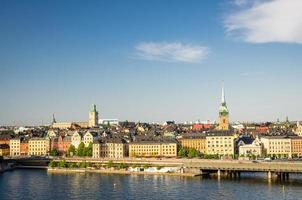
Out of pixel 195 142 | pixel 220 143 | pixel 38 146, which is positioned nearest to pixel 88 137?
pixel 38 146

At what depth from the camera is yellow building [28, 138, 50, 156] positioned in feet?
438

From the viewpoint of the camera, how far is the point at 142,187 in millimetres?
66625

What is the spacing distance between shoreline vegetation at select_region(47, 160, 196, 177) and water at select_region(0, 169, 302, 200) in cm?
419

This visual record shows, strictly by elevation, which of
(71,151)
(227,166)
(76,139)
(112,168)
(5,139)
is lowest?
(112,168)

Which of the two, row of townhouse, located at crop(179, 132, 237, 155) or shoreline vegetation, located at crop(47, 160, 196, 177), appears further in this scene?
row of townhouse, located at crop(179, 132, 237, 155)

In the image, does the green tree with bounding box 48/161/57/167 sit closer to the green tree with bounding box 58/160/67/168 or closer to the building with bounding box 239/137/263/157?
the green tree with bounding box 58/160/67/168

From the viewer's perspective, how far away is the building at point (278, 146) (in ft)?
396

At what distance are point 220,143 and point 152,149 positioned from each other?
15.1 meters

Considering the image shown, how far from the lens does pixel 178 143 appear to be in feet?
396

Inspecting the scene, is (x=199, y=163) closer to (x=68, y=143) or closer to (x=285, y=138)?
(x=285, y=138)

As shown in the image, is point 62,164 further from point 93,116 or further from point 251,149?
point 93,116

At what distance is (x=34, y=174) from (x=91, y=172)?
9422mm

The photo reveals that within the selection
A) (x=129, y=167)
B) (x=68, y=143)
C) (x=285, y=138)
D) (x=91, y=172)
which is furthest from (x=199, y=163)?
(x=68, y=143)

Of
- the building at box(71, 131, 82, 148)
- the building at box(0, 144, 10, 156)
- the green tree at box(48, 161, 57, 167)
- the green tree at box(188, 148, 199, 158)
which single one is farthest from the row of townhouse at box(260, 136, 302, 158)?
the building at box(0, 144, 10, 156)
